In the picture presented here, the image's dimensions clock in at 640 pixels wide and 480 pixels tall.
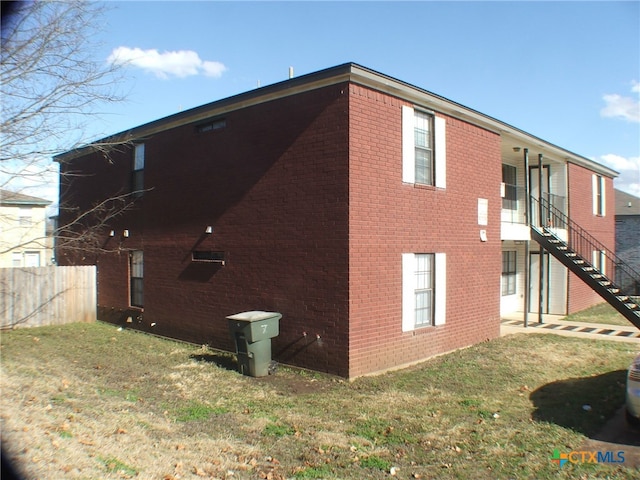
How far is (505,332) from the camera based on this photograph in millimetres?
13656

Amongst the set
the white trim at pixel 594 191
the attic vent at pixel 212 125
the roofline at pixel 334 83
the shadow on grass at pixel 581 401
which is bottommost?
the shadow on grass at pixel 581 401

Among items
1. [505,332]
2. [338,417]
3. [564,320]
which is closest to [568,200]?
[564,320]

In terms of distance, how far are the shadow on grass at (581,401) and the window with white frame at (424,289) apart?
276 centimetres

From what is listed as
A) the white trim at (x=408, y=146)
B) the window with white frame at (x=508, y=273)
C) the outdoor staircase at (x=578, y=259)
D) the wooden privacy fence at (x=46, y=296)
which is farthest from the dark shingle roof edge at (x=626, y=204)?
the wooden privacy fence at (x=46, y=296)

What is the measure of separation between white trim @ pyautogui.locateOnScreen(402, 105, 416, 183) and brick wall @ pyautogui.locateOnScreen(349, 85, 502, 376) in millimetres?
162

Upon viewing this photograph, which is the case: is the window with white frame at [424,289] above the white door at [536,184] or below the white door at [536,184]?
below

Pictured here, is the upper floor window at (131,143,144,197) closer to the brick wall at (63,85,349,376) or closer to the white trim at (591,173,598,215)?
the brick wall at (63,85,349,376)

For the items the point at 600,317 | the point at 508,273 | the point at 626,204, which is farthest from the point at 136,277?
the point at 626,204

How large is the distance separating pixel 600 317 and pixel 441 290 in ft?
30.2

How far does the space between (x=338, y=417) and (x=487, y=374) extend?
359cm

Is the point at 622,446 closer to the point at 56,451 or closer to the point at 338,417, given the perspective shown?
the point at 338,417

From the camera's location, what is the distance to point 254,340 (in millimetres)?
9016

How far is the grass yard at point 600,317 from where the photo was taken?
627 inches

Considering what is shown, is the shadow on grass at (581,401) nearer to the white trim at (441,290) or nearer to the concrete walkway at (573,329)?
the white trim at (441,290)
